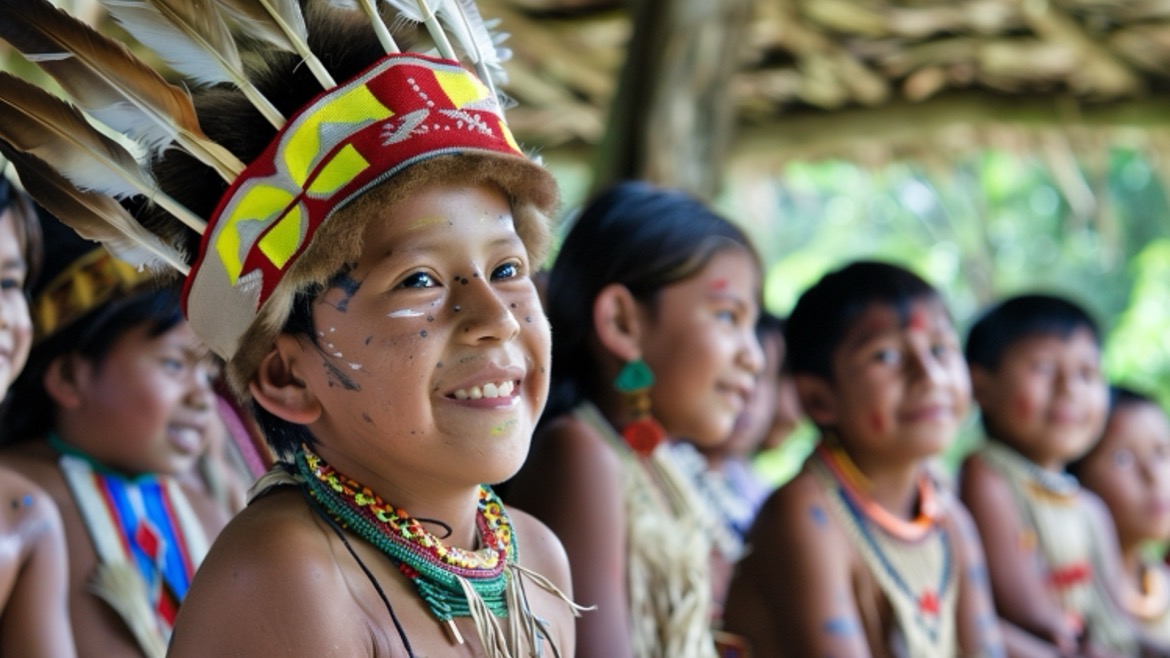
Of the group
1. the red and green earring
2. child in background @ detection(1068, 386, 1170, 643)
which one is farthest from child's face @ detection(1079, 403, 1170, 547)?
the red and green earring

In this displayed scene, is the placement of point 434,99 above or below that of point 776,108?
above

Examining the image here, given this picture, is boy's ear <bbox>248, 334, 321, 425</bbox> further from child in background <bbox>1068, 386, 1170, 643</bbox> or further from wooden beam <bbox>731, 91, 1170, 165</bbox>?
wooden beam <bbox>731, 91, 1170, 165</bbox>

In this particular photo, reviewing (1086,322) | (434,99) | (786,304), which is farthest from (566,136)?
(786,304)

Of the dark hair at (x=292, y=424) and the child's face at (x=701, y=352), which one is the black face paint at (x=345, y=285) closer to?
the dark hair at (x=292, y=424)

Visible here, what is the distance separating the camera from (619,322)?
295 centimetres

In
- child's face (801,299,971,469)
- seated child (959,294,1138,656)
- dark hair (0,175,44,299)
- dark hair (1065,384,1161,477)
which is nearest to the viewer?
dark hair (0,175,44,299)

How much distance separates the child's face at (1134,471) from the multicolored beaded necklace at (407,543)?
3560mm

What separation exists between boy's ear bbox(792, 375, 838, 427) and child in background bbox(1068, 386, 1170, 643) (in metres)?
1.81

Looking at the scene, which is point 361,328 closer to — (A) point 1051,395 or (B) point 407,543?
(B) point 407,543

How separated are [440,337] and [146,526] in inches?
49.8

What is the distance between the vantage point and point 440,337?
1.80m

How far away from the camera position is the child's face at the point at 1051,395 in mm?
4293

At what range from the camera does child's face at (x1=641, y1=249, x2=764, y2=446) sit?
9.53 feet

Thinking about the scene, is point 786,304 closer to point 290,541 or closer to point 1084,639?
point 1084,639
